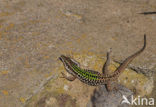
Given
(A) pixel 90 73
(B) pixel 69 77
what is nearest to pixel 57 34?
(B) pixel 69 77

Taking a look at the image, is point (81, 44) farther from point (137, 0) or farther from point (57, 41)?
point (137, 0)

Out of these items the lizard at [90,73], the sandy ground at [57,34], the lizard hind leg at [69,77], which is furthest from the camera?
the lizard hind leg at [69,77]

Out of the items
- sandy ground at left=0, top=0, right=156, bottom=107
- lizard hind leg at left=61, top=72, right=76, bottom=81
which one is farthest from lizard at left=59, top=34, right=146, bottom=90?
sandy ground at left=0, top=0, right=156, bottom=107

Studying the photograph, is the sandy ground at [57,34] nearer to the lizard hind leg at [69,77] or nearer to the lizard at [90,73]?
the lizard at [90,73]

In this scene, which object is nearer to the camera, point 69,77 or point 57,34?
point 69,77

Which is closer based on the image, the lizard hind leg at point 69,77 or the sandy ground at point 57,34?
the sandy ground at point 57,34

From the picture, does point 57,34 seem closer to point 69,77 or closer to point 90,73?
point 69,77

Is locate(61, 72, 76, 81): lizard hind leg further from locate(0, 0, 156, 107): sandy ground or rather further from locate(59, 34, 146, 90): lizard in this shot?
locate(0, 0, 156, 107): sandy ground

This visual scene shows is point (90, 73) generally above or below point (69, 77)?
above

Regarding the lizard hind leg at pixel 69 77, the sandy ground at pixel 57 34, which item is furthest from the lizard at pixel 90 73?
the sandy ground at pixel 57 34

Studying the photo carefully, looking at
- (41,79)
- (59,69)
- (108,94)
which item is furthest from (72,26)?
(108,94)
